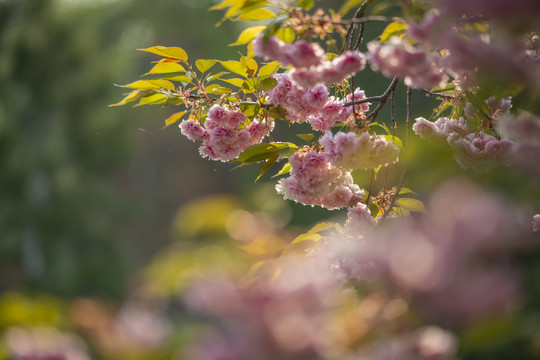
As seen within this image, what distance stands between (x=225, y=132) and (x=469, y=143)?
0.58 meters

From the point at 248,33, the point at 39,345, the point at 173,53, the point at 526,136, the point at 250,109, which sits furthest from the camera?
the point at 250,109

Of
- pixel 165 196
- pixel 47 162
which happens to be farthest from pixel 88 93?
pixel 165 196

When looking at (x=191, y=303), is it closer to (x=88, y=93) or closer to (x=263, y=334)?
(x=263, y=334)

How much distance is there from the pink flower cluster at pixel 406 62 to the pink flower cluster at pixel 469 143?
0.99 ft

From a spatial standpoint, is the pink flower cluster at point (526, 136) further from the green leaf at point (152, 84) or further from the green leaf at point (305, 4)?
the green leaf at point (152, 84)

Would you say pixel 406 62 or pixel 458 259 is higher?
pixel 406 62

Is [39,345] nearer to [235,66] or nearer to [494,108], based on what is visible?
[235,66]

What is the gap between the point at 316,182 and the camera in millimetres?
1232

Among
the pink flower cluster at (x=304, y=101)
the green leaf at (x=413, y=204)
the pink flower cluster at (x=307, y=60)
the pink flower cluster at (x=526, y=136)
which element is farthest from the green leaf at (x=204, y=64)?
the pink flower cluster at (x=526, y=136)

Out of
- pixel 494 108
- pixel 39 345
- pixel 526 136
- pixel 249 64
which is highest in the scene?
pixel 249 64

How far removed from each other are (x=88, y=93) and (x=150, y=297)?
970 cm

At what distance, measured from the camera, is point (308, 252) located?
1.12 metres

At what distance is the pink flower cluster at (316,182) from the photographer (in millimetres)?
1232

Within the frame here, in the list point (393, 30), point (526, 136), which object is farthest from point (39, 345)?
point (393, 30)
